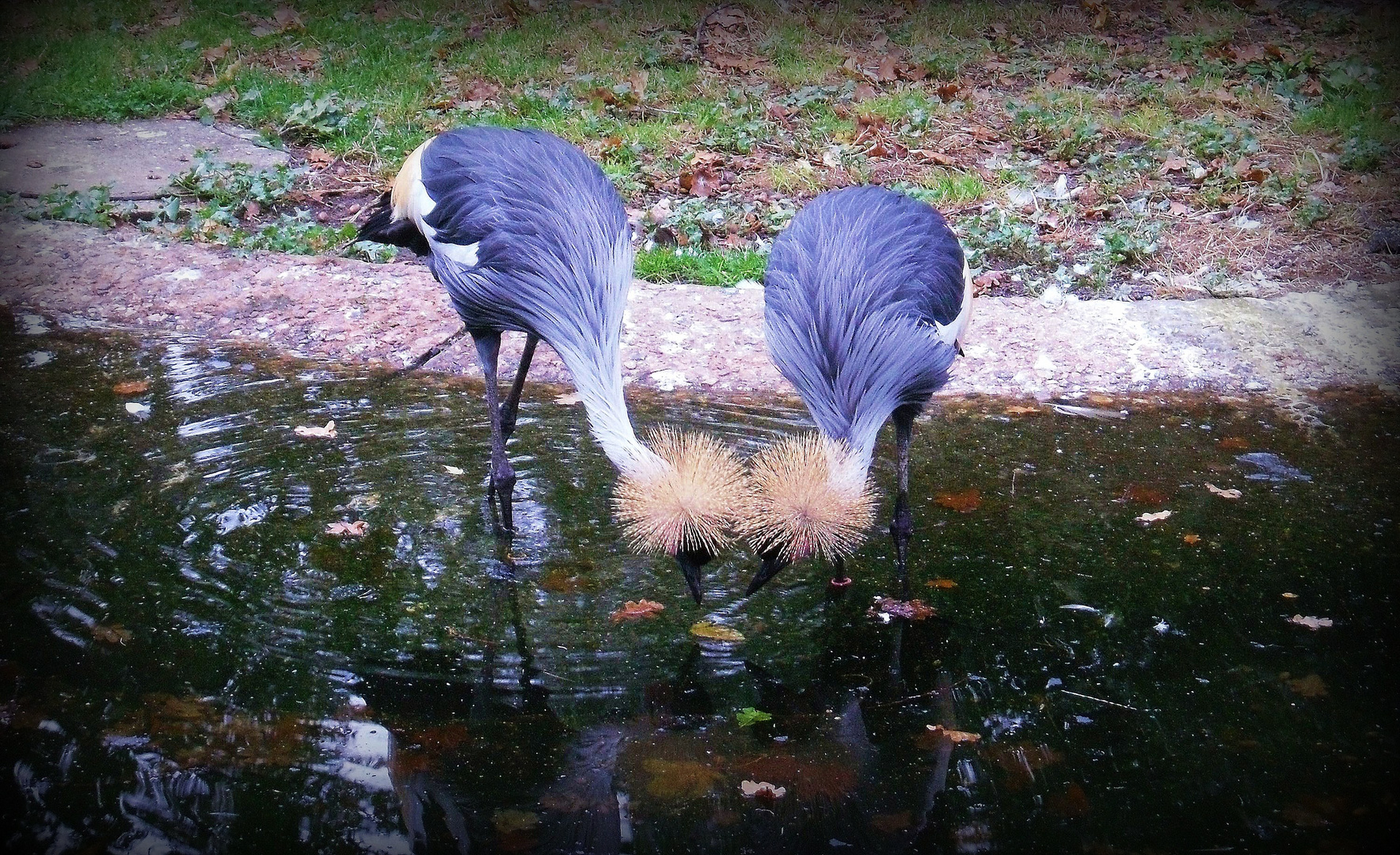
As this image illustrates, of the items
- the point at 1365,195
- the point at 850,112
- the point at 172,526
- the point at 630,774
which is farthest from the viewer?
the point at 850,112

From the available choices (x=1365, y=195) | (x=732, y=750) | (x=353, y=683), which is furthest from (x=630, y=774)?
(x=1365, y=195)

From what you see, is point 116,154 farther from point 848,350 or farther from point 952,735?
point 952,735

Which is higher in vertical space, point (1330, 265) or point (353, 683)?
point (1330, 265)

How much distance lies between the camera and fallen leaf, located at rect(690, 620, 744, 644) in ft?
11.3

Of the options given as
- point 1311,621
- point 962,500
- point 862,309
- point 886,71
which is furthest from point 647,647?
point 886,71

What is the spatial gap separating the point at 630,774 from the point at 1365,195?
19.3ft

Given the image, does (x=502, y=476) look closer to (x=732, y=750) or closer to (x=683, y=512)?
(x=683, y=512)

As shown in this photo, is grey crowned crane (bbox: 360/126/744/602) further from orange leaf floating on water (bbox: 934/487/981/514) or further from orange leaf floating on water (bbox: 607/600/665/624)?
orange leaf floating on water (bbox: 934/487/981/514)

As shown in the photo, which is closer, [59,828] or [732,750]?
[59,828]

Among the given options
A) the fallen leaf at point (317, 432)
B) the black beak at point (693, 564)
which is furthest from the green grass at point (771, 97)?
the black beak at point (693, 564)

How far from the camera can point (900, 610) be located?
364cm

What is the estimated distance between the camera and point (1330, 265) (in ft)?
19.7

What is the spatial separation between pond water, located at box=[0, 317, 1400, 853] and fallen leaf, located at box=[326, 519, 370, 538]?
0.09 feet

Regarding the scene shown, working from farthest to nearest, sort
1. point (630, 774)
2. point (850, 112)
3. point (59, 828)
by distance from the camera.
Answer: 1. point (850, 112)
2. point (630, 774)
3. point (59, 828)
